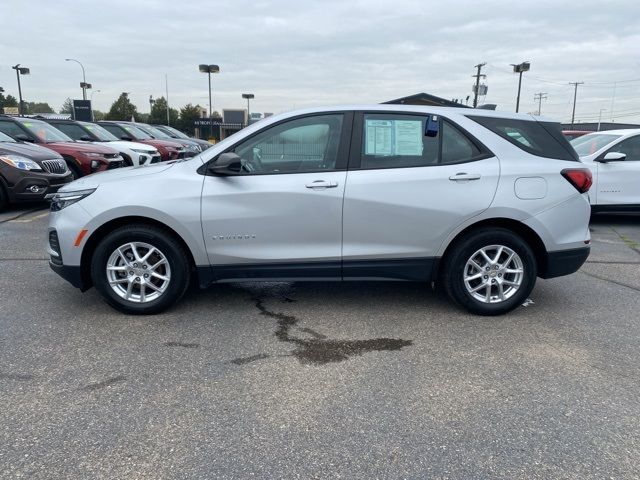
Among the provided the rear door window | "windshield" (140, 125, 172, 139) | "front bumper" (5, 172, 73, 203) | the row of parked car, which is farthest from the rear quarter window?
"windshield" (140, 125, 172, 139)

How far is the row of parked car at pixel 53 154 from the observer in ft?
28.6

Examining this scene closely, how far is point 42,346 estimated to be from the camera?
3.65 meters

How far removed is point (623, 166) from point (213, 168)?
722 centimetres

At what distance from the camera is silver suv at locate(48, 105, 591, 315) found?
4.05m

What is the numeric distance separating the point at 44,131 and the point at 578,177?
10930 mm

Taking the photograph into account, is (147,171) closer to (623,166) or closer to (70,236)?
(70,236)

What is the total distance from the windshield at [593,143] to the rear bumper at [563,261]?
203 inches

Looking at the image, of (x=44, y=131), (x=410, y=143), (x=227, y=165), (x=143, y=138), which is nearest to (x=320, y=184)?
(x=227, y=165)

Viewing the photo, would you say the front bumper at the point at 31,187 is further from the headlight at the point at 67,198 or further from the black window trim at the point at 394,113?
the black window trim at the point at 394,113

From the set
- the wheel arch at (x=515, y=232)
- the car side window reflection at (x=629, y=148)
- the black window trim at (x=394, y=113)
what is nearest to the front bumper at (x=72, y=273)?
the black window trim at (x=394, y=113)

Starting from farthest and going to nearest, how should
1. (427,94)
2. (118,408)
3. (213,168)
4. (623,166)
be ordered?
(623,166), (427,94), (213,168), (118,408)

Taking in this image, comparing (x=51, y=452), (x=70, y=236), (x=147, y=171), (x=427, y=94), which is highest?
(x=427, y=94)

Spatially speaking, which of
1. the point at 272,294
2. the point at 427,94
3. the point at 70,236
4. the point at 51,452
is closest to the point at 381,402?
the point at 51,452

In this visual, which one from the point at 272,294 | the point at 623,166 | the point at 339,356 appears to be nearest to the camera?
the point at 339,356
